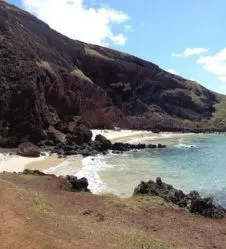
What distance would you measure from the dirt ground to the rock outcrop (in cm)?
85

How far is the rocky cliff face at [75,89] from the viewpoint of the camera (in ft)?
201

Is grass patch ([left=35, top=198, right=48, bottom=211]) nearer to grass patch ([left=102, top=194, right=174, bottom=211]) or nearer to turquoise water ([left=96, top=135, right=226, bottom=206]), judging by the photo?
grass patch ([left=102, top=194, right=174, bottom=211])

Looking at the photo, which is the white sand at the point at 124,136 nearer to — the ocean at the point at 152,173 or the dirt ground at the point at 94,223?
the ocean at the point at 152,173

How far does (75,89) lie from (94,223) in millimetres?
71946

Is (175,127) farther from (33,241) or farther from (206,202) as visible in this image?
(33,241)

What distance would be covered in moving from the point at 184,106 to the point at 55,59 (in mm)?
69329

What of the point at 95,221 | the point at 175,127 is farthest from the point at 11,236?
the point at 175,127

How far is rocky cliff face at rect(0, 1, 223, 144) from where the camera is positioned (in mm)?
61344

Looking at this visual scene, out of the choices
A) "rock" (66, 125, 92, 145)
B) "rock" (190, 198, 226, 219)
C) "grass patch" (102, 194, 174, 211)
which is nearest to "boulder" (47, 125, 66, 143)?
"rock" (66, 125, 92, 145)

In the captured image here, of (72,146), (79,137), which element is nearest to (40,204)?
(72,146)

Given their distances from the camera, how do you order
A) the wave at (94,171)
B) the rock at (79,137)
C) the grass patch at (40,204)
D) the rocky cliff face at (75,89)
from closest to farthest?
the grass patch at (40,204) → the wave at (94,171) → the rocky cliff face at (75,89) → the rock at (79,137)

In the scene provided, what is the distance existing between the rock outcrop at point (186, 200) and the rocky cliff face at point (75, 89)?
3345cm

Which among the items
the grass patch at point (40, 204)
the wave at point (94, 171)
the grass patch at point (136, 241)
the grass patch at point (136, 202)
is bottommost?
the wave at point (94, 171)

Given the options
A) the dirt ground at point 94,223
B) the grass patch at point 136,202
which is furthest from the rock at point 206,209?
the grass patch at point 136,202
